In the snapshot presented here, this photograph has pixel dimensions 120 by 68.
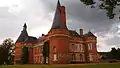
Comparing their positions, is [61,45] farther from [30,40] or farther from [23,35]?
[23,35]

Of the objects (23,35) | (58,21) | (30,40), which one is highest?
(58,21)

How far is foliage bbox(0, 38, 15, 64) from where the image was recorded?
7338 centimetres

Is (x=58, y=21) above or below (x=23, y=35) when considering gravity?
above

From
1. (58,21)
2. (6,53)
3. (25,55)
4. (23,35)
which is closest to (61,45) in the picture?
(58,21)

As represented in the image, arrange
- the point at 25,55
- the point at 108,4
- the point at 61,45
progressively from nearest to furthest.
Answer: the point at 108,4 → the point at 61,45 → the point at 25,55

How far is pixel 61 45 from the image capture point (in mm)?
51344

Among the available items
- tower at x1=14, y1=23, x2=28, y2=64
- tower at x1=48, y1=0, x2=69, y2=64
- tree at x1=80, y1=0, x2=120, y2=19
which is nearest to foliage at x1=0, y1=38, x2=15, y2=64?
tower at x1=14, y1=23, x2=28, y2=64

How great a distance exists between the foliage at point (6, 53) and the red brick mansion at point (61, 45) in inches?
292

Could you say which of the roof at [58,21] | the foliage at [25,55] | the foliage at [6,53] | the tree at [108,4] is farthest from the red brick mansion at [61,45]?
the tree at [108,4]

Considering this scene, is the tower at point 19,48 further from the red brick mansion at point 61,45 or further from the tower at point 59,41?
the tower at point 59,41

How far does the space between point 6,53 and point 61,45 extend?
30842 mm

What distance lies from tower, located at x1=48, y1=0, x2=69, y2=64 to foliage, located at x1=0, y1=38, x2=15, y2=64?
2507cm

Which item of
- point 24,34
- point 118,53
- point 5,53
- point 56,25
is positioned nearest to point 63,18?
point 56,25

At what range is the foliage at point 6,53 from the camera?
73.4 metres
